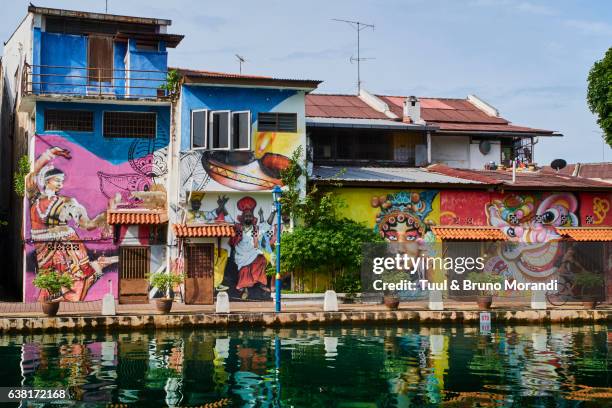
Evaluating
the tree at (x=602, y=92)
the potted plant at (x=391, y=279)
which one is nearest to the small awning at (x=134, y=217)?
the potted plant at (x=391, y=279)

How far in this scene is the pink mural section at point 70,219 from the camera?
30.8 meters

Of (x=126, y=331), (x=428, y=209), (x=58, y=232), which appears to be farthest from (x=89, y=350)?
(x=428, y=209)

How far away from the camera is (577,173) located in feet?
192

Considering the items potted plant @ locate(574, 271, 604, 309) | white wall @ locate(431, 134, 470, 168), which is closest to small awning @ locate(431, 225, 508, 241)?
potted plant @ locate(574, 271, 604, 309)

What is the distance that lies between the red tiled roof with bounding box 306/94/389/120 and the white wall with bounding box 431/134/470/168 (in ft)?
8.80

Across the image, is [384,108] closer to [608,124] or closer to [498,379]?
[608,124]

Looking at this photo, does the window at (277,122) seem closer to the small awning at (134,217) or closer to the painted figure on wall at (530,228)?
the small awning at (134,217)

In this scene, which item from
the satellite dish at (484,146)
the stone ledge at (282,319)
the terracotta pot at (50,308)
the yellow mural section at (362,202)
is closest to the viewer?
the stone ledge at (282,319)

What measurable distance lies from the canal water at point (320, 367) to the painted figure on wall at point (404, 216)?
726 centimetres

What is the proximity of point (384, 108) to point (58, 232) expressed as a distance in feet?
56.1

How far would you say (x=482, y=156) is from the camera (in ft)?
129

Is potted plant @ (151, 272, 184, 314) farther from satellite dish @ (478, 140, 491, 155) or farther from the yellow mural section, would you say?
satellite dish @ (478, 140, 491, 155)

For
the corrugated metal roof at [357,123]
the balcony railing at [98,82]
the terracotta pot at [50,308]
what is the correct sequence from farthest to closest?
the corrugated metal roof at [357,123]
the balcony railing at [98,82]
the terracotta pot at [50,308]

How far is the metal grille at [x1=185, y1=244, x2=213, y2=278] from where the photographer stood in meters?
31.1
